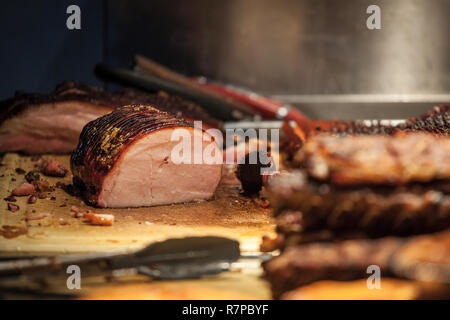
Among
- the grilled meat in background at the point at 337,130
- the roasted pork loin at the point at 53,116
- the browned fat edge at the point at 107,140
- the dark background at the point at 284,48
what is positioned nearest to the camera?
the browned fat edge at the point at 107,140

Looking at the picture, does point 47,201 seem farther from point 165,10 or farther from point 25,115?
point 165,10

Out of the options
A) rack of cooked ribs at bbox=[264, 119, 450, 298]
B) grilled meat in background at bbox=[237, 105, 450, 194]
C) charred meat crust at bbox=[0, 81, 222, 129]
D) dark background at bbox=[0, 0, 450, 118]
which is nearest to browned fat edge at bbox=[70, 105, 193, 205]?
grilled meat in background at bbox=[237, 105, 450, 194]

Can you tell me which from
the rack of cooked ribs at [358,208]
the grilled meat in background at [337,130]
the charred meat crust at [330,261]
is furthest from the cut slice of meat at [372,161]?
the grilled meat in background at [337,130]

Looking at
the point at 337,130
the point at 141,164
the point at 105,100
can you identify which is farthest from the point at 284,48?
the point at 141,164

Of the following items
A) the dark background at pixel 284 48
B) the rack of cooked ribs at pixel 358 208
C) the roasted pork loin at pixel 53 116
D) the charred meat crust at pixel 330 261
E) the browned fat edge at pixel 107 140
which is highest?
the dark background at pixel 284 48

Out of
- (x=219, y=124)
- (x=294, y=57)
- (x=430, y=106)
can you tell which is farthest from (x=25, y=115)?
(x=430, y=106)

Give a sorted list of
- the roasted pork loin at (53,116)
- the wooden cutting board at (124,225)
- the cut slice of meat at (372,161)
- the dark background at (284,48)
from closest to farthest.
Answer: the cut slice of meat at (372,161) → the wooden cutting board at (124,225) → the roasted pork loin at (53,116) → the dark background at (284,48)

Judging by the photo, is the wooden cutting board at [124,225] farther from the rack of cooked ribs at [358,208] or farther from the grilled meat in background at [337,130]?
the rack of cooked ribs at [358,208]
